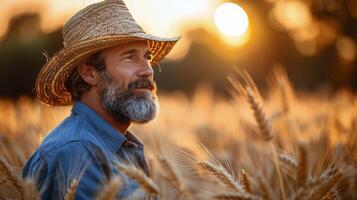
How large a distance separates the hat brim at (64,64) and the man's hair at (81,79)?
0.15 feet

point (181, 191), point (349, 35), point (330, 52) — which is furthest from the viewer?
point (330, 52)

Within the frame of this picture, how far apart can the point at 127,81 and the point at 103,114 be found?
0.24 m

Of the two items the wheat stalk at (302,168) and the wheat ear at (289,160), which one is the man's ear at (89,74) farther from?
the wheat stalk at (302,168)

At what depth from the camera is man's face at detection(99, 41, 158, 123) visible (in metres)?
3.32

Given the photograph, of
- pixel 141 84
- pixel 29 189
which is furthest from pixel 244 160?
pixel 29 189

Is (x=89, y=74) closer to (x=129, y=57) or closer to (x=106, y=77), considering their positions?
(x=106, y=77)

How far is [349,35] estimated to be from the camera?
2653cm

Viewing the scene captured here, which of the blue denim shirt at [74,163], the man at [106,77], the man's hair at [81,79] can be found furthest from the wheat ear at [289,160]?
the man's hair at [81,79]

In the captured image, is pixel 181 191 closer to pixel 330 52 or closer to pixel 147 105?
pixel 147 105

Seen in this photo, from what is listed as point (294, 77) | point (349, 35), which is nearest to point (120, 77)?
point (349, 35)

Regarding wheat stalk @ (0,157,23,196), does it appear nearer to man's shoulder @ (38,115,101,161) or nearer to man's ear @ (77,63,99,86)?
man's shoulder @ (38,115,101,161)

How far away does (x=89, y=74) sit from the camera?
11.2 ft

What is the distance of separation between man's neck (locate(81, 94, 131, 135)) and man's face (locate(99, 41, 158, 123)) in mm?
30

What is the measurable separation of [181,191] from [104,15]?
1.44 meters
